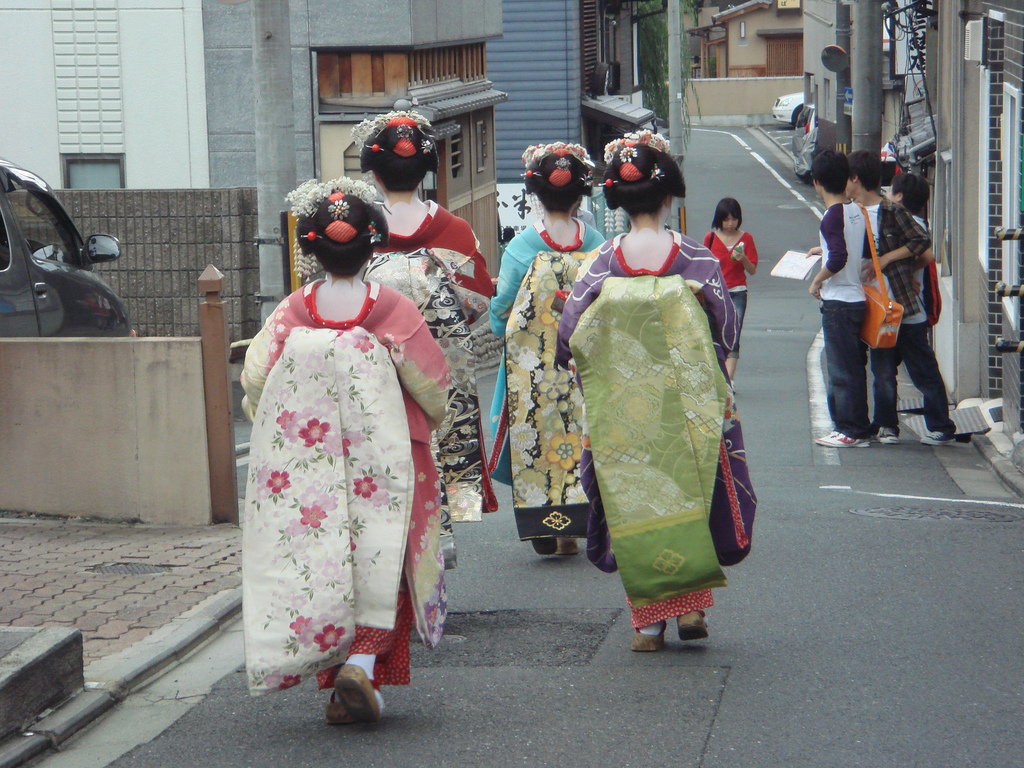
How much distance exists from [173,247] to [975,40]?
7279mm

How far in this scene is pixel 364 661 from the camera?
422 centimetres

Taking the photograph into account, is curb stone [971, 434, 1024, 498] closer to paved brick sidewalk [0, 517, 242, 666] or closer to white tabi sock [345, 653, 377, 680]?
paved brick sidewalk [0, 517, 242, 666]

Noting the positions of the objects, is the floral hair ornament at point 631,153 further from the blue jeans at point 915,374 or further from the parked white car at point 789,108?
the parked white car at point 789,108

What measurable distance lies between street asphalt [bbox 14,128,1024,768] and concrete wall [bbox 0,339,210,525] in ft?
5.05

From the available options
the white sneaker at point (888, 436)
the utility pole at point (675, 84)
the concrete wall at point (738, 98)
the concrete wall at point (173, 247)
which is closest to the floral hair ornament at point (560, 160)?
the white sneaker at point (888, 436)

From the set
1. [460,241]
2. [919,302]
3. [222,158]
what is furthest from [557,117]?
[460,241]

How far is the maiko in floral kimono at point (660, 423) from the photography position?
4781 mm

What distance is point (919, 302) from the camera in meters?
9.19

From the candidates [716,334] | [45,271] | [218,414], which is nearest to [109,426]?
[218,414]

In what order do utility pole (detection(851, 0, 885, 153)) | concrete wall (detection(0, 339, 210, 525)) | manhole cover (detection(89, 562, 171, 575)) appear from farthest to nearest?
utility pole (detection(851, 0, 885, 153)), concrete wall (detection(0, 339, 210, 525)), manhole cover (detection(89, 562, 171, 575))

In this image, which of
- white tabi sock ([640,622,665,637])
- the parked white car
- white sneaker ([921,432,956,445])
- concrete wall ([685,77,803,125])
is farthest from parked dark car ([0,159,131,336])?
concrete wall ([685,77,803,125])

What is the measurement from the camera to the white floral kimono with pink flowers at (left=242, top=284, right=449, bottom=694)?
4.12 m

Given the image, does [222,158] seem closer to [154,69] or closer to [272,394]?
[154,69]

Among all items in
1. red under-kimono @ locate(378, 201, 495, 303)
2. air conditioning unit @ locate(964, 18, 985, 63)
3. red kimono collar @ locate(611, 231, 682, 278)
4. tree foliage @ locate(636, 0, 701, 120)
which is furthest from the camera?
tree foliage @ locate(636, 0, 701, 120)
